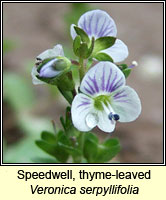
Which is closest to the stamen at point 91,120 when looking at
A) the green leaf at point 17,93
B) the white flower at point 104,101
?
the white flower at point 104,101

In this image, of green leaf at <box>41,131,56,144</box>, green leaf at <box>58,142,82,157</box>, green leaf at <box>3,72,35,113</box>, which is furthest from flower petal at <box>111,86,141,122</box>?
green leaf at <box>3,72,35,113</box>

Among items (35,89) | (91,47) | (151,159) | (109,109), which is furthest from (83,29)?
(35,89)

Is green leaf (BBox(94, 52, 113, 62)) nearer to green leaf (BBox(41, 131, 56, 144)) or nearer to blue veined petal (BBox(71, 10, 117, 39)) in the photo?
blue veined petal (BBox(71, 10, 117, 39))

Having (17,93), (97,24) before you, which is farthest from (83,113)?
(17,93)

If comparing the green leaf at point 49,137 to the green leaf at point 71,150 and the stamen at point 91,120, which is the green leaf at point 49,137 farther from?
the stamen at point 91,120

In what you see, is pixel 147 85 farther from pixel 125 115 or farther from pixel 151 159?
pixel 125 115

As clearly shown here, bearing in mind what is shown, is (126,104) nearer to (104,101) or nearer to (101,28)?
(104,101)
